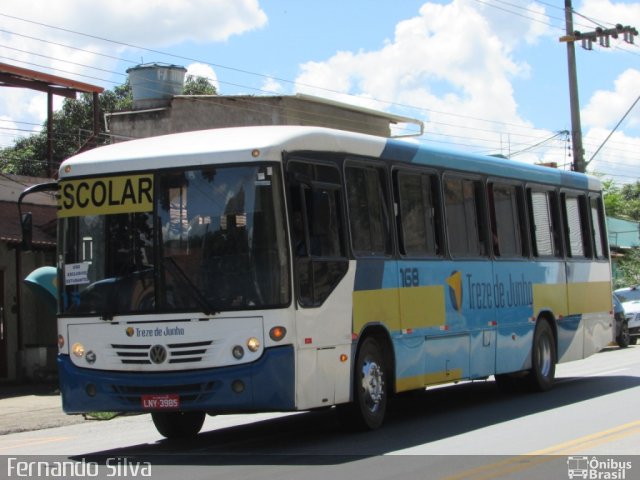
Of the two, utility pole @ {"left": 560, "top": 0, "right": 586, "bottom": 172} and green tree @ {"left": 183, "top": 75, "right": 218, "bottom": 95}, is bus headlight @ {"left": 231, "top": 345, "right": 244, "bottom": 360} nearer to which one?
utility pole @ {"left": 560, "top": 0, "right": 586, "bottom": 172}

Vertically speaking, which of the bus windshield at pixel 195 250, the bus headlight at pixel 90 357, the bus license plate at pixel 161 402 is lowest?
the bus license plate at pixel 161 402

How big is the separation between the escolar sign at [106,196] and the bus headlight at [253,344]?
1745 mm

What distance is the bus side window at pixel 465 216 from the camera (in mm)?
14630

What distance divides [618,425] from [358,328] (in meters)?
3.04

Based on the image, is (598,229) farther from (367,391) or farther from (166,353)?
(166,353)

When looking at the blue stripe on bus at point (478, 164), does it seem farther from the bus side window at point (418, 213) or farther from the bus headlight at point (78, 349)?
the bus headlight at point (78, 349)

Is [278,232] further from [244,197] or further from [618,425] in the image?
[618,425]

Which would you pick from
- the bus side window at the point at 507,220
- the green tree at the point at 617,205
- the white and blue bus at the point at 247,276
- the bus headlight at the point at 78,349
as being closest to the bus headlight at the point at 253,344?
the white and blue bus at the point at 247,276

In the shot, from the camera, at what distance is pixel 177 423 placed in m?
12.9

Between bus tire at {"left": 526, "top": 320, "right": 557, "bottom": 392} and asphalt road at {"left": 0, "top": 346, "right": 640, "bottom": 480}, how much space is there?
331 millimetres

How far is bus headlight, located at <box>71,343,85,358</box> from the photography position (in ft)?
38.1

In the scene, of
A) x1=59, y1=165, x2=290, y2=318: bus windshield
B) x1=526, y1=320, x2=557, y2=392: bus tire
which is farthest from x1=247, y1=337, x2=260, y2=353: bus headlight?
x1=526, y1=320, x2=557, y2=392: bus tire

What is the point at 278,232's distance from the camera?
11.0 m

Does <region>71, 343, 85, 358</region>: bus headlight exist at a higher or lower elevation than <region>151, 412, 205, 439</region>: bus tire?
higher
